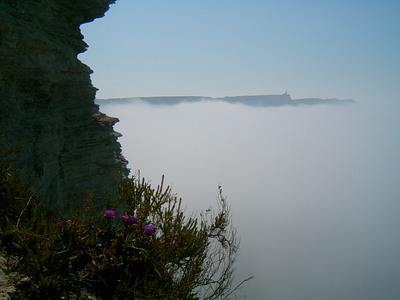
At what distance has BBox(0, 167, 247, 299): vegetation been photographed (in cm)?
422

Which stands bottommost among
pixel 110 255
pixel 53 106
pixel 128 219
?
pixel 110 255

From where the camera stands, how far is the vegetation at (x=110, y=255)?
13.8ft

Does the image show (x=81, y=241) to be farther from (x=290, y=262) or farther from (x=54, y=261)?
(x=290, y=262)

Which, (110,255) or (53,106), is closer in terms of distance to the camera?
(110,255)

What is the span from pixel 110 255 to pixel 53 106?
39.7 feet

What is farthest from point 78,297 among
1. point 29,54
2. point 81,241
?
point 29,54

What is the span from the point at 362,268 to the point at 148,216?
8173 inches

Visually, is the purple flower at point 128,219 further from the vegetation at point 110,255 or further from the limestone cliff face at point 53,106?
the limestone cliff face at point 53,106

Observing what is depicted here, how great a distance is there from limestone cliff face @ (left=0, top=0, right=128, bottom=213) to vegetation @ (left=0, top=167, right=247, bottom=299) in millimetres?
4831

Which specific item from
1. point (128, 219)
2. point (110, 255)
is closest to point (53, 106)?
point (128, 219)

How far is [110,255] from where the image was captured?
15.6 ft

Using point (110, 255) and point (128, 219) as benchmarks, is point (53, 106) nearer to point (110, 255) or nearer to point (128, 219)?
point (128, 219)

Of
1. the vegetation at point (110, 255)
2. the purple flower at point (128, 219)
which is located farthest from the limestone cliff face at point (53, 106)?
the purple flower at point (128, 219)

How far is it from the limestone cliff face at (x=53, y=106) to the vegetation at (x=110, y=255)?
483cm
